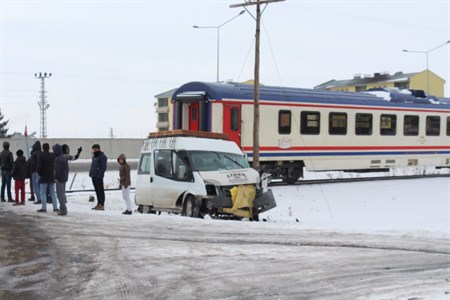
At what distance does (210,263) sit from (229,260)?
0.34 m

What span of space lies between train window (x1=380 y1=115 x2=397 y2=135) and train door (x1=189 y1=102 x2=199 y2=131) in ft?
28.9

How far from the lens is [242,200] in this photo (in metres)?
14.1

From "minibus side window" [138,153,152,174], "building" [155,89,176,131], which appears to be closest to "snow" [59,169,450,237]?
"minibus side window" [138,153,152,174]

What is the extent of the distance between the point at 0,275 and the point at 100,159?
8246 millimetres

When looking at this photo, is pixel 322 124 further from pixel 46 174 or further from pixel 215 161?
pixel 46 174

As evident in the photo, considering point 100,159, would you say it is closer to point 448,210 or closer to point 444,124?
point 448,210

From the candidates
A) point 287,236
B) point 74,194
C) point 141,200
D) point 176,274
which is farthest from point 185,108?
point 176,274

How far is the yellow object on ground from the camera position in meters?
14.1

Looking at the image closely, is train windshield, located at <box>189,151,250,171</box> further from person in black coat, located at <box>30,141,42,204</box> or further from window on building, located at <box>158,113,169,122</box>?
window on building, located at <box>158,113,169,122</box>

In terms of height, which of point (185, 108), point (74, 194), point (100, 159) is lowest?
point (74, 194)

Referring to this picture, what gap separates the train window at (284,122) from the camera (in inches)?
939

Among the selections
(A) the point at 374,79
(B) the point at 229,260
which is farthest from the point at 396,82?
(B) the point at 229,260

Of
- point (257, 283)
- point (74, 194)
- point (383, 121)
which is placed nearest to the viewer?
point (257, 283)

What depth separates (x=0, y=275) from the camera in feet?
25.7
